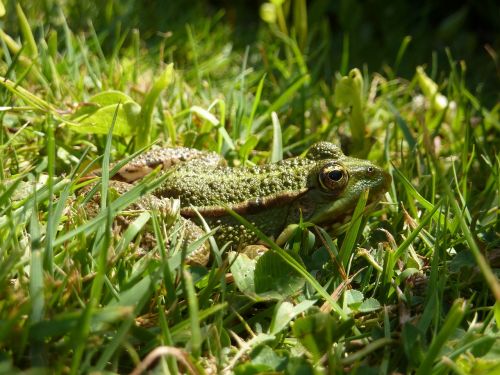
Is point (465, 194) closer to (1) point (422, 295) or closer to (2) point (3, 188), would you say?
(1) point (422, 295)

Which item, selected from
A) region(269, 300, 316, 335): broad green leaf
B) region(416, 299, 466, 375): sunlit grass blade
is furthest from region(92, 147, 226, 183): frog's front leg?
region(416, 299, 466, 375): sunlit grass blade

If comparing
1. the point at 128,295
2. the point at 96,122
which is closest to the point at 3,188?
the point at 128,295

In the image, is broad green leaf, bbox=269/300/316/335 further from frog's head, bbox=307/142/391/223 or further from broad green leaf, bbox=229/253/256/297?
frog's head, bbox=307/142/391/223

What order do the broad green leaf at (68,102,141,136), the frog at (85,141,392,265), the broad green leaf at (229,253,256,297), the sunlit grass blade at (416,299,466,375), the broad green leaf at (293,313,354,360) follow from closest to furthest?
the sunlit grass blade at (416,299,466,375)
the broad green leaf at (293,313,354,360)
the broad green leaf at (229,253,256,297)
the frog at (85,141,392,265)
the broad green leaf at (68,102,141,136)

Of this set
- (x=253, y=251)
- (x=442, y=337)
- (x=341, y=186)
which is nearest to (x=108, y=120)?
(x=253, y=251)

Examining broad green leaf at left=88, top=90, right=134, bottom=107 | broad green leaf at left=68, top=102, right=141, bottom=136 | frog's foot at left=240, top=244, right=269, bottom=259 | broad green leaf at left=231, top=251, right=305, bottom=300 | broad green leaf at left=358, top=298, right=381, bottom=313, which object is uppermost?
broad green leaf at left=88, top=90, right=134, bottom=107

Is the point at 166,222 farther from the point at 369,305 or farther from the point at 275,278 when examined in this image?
the point at 369,305
